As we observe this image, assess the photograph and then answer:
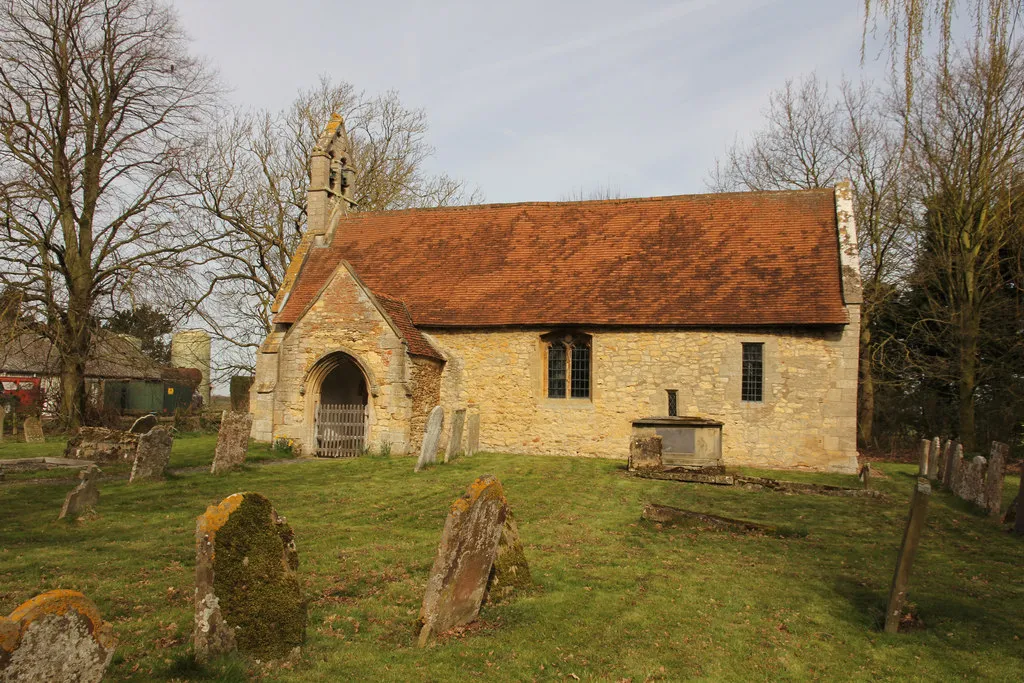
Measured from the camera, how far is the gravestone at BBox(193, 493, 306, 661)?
537 centimetres

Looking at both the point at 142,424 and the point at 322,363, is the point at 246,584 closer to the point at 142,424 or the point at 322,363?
the point at 322,363

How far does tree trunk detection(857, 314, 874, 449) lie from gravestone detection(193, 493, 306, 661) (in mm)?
25366

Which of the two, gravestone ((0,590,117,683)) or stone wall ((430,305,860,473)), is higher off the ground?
stone wall ((430,305,860,473))

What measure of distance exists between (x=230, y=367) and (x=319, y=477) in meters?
17.6

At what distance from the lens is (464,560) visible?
6.56 metres

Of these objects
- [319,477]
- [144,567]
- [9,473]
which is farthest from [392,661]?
[9,473]

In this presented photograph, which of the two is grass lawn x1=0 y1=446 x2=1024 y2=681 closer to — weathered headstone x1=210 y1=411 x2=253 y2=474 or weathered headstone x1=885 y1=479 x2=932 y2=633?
weathered headstone x1=885 y1=479 x2=932 y2=633

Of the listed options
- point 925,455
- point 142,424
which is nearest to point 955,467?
point 925,455

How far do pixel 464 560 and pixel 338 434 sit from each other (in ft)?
46.7

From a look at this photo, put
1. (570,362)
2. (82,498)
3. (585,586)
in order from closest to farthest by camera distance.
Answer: (585,586)
(82,498)
(570,362)

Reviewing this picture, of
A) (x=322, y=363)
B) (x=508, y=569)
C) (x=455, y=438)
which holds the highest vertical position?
(x=322, y=363)

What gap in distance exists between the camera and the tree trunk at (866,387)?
88.0 feet

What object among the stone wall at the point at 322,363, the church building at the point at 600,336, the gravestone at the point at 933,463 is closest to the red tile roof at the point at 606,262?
the church building at the point at 600,336

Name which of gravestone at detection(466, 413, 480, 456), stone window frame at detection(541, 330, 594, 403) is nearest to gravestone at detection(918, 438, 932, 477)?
stone window frame at detection(541, 330, 594, 403)
